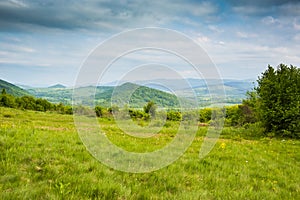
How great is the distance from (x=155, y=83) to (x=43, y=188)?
622cm

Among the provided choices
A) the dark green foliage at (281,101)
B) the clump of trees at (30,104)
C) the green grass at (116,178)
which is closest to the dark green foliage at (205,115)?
the dark green foliage at (281,101)

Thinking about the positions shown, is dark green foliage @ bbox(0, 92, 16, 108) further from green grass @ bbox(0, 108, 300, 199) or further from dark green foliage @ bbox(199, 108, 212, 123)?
green grass @ bbox(0, 108, 300, 199)

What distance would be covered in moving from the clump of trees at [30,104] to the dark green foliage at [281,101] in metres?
52.6

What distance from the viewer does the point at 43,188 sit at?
5.50 m

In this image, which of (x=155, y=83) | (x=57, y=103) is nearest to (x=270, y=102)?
(x=155, y=83)

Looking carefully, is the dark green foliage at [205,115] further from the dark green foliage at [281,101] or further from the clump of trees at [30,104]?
the clump of trees at [30,104]

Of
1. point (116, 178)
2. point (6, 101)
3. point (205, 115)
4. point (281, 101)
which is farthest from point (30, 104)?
point (116, 178)

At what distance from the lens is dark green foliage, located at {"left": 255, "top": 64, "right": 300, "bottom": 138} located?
2142cm

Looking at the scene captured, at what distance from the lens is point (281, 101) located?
71.9ft

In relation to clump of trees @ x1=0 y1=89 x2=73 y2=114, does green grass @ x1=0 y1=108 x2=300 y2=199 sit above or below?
below

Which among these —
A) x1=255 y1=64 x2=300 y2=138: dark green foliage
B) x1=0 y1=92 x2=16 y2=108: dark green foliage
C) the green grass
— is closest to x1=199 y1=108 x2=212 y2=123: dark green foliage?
x1=255 y1=64 x2=300 y2=138: dark green foliage

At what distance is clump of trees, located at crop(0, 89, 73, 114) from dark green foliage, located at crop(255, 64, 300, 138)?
52.6 m

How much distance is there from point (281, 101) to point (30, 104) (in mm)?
61037

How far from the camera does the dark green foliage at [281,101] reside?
21.4 meters
